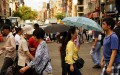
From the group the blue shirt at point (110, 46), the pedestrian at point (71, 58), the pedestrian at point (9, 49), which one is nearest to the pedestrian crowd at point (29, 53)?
the pedestrian at point (9, 49)

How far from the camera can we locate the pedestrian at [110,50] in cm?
669

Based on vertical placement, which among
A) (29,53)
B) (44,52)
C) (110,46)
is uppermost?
(110,46)

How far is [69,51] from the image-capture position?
27.3ft

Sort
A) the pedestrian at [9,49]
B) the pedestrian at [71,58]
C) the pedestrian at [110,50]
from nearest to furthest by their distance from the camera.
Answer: the pedestrian at [110,50]
the pedestrian at [71,58]
the pedestrian at [9,49]

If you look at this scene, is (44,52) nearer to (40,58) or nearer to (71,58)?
(40,58)

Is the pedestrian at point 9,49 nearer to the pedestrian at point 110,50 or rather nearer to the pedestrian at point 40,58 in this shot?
the pedestrian at point 40,58

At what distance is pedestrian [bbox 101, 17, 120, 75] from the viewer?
22.0 ft

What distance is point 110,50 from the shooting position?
678cm

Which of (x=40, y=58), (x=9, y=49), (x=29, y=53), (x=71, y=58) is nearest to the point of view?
(x=40, y=58)

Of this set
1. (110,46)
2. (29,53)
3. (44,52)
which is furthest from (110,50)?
(29,53)

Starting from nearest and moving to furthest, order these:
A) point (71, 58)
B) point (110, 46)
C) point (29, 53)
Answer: point (110, 46) → point (29, 53) → point (71, 58)

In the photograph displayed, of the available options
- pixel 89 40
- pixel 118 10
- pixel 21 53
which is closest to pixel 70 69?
pixel 21 53

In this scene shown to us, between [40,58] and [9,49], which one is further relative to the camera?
[9,49]

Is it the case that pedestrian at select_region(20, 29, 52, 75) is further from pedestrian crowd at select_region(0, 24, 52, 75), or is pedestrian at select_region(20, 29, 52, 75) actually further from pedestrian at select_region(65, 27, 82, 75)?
pedestrian at select_region(65, 27, 82, 75)
